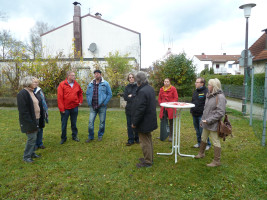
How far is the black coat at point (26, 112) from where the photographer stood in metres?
3.66

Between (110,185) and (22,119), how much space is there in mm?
2165

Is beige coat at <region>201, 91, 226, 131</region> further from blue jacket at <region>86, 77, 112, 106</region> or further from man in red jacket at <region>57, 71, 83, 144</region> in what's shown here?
man in red jacket at <region>57, 71, 83, 144</region>

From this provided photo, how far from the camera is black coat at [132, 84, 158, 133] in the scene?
343 cm

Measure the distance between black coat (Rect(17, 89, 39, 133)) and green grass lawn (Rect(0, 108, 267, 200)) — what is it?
0.81 meters

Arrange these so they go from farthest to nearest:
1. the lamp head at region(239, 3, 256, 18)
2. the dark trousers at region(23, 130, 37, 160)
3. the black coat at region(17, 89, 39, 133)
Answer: the lamp head at region(239, 3, 256, 18) < the dark trousers at region(23, 130, 37, 160) < the black coat at region(17, 89, 39, 133)

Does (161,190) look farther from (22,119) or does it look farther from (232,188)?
(22,119)

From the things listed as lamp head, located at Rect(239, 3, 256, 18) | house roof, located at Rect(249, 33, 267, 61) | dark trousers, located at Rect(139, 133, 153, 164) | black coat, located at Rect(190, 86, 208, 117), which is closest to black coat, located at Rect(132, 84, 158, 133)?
dark trousers, located at Rect(139, 133, 153, 164)

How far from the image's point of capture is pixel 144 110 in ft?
11.3

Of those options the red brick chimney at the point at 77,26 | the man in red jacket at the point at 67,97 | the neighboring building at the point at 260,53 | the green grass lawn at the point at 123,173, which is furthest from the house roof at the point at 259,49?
the red brick chimney at the point at 77,26

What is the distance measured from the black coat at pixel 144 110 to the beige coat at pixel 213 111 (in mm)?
1095

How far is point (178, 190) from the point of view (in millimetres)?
3006

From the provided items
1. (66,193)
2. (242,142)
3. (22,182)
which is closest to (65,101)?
(22,182)

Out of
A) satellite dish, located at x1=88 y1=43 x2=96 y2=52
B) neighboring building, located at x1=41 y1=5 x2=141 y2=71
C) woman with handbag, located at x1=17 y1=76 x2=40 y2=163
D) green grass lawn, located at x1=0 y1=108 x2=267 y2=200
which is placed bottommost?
green grass lawn, located at x1=0 y1=108 x2=267 y2=200

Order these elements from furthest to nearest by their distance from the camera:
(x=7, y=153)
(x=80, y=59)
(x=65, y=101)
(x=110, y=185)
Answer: (x=80, y=59)
(x=65, y=101)
(x=7, y=153)
(x=110, y=185)
